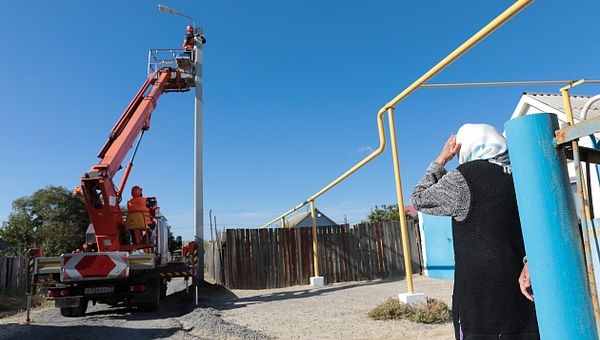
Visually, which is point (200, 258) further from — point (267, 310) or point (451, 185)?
point (451, 185)

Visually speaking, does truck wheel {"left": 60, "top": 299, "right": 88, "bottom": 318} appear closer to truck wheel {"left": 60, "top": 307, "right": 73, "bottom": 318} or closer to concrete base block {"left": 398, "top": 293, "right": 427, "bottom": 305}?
truck wheel {"left": 60, "top": 307, "right": 73, "bottom": 318}

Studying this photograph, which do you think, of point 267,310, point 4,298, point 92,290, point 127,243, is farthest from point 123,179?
point 4,298

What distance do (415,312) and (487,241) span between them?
161 inches

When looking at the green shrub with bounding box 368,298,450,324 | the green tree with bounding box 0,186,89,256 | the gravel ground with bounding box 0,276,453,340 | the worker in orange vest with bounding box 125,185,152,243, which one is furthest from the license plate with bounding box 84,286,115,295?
the green tree with bounding box 0,186,89,256

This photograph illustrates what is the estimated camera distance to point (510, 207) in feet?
5.63

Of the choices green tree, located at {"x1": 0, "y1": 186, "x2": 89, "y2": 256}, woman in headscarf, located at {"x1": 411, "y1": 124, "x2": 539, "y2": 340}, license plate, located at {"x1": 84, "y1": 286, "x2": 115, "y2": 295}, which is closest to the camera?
woman in headscarf, located at {"x1": 411, "y1": 124, "x2": 539, "y2": 340}

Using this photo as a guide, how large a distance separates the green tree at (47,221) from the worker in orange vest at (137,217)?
22.0 metres

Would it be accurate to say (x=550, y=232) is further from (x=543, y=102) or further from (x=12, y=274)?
(x=12, y=274)

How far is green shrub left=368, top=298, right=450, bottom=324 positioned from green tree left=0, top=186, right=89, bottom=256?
27.5 m

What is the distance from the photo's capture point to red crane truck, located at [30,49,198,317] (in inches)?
293

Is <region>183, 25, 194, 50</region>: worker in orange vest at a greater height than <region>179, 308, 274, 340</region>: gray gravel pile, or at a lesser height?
greater

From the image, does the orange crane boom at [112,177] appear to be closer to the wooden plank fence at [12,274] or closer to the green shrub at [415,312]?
the green shrub at [415,312]

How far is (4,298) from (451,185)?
1529 cm

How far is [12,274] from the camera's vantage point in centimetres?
1479
